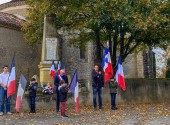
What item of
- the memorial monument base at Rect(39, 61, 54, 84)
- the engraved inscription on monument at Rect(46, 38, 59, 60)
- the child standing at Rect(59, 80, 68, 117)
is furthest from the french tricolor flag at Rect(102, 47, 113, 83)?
the memorial monument base at Rect(39, 61, 54, 84)

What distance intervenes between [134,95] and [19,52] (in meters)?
10.8

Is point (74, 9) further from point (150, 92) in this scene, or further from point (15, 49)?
point (15, 49)

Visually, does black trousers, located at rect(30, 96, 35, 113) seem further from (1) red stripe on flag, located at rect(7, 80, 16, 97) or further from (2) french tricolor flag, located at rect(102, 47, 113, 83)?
(2) french tricolor flag, located at rect(102, 47, 113, 83)

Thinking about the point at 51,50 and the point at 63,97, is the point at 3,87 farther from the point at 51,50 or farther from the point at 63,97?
the point at 51,50

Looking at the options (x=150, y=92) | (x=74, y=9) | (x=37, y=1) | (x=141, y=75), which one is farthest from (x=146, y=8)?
(x=141, y=75)

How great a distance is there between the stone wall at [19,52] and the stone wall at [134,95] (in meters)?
9.54

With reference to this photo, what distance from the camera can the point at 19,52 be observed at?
24578mm

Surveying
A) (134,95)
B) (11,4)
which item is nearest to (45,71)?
(134,95)

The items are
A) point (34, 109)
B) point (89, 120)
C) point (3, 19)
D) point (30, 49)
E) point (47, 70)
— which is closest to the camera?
point (89, 120)

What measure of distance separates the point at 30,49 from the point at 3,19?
3.41m

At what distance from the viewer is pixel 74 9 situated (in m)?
16.3

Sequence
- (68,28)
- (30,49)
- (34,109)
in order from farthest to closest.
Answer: (30,49)
(68,28)
(34,109)

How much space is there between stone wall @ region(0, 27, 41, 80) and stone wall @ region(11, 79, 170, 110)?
954 centimetres

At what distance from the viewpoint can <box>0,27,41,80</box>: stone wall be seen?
914 inches
